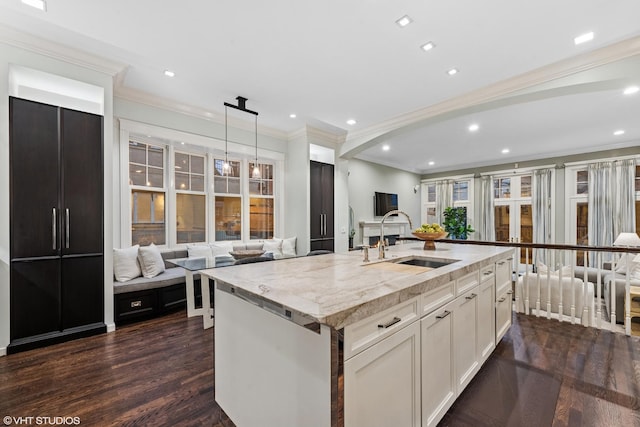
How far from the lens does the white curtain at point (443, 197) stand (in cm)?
857

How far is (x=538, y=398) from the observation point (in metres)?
1.89

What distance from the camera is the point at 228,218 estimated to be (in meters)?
5.01

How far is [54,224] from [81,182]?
0.48 metres

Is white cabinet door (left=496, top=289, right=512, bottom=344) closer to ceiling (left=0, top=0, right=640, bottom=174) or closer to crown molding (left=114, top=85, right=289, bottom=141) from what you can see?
ceiling (left=0, top=0, right=640, bottom=174)

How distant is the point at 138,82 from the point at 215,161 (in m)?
1.62

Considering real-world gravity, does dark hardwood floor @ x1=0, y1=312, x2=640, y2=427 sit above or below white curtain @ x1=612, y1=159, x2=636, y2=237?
below

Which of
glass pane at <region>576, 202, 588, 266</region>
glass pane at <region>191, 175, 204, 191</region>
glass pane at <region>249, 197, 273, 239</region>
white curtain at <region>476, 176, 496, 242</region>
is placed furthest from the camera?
white curtain at <region>476, 176, 496, 242</region>

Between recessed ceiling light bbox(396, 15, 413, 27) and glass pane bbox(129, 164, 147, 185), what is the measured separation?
3.86 metres

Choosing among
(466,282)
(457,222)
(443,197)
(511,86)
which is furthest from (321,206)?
(443,197)

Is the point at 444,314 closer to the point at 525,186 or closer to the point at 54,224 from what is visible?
the point at 54,224

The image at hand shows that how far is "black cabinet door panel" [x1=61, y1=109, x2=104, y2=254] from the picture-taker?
2791 mm

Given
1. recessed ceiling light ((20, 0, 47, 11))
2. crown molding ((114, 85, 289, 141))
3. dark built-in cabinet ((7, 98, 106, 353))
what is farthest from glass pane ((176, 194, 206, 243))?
recessed ceiling light ((20, 0, 47, 11))

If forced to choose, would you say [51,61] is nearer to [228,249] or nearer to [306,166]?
[228,249]

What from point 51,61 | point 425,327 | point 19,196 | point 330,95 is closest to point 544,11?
point 330,95
